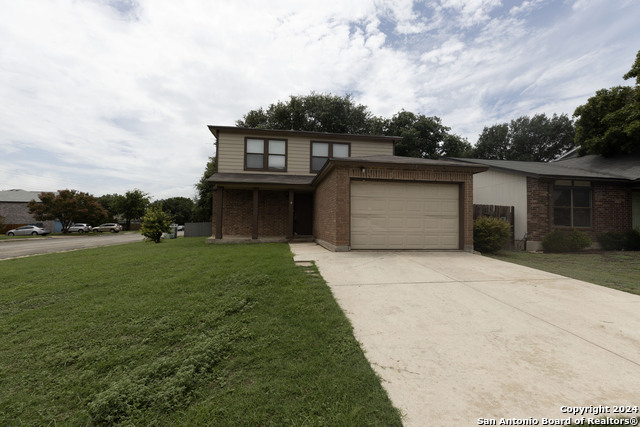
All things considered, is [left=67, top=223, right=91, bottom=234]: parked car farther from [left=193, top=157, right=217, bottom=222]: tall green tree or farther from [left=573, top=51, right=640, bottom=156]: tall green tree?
[left=573, top=51, right=640, bottom=156]: tall green tree

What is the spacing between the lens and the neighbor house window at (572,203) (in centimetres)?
1079

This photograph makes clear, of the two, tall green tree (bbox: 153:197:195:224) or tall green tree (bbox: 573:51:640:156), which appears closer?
tall green tree (bbox: 573:51:640:156)

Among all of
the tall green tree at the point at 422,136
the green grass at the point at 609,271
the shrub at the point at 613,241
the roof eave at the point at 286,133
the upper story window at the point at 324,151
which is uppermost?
the tall green tree at the point at 422,136

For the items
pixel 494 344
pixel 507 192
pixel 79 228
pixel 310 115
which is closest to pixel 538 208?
pixel 507 192

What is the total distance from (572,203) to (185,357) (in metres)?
15.0

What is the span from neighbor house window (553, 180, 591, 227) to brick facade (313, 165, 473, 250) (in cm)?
558

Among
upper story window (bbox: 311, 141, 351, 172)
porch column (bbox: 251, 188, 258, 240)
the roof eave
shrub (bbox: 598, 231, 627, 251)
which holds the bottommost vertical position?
shrub (bbox: 598, 231, 627, 251)

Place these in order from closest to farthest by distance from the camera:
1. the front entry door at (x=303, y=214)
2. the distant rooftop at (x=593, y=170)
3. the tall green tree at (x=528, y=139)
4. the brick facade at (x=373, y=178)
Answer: the brick facade at (x=373, y=178)
the distant rooftop at (x=593, y=170)
the front entry door at (x=303, y=214)
the tall green tree at (x=528, y=139)

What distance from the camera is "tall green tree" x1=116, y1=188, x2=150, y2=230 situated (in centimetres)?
3859

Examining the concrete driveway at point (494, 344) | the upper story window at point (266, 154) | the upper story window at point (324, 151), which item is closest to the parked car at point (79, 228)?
the upper story window at point (266, 154)

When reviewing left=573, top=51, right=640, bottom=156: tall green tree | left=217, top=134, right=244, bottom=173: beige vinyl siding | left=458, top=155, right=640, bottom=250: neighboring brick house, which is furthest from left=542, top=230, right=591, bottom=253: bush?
left=217, top=134, right=244, bottom=173: beige vinyl siding

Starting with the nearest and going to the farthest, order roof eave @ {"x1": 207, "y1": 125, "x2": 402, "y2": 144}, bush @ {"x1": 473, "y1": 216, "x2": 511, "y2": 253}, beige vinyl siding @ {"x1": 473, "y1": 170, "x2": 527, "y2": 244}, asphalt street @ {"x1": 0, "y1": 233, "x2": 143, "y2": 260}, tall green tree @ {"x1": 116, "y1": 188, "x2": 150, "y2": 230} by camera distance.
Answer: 1. bush @ {"x1": 473, "y1": 216, "x2": 511, "y2": 253}
2. beige vinyl siding @ {"x1": 473, "y1": 170, "x2": 527, "y2": 244}
3. asphalt street @ {"x1": 0, "y1": 233, "x2": 143, "y2": 260}
4. roof eave @ {"x1": 207, "y1": 125, "x2": 402, "y2": 144}
5. tall green tree @ {"x1": 116, "y1": 188, "x2": 150, "y2": 230}

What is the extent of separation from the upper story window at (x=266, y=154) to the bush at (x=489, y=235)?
29.8 ft

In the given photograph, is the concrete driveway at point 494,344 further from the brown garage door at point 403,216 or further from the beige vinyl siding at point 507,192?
the beige vinyl siding at point 507,192
